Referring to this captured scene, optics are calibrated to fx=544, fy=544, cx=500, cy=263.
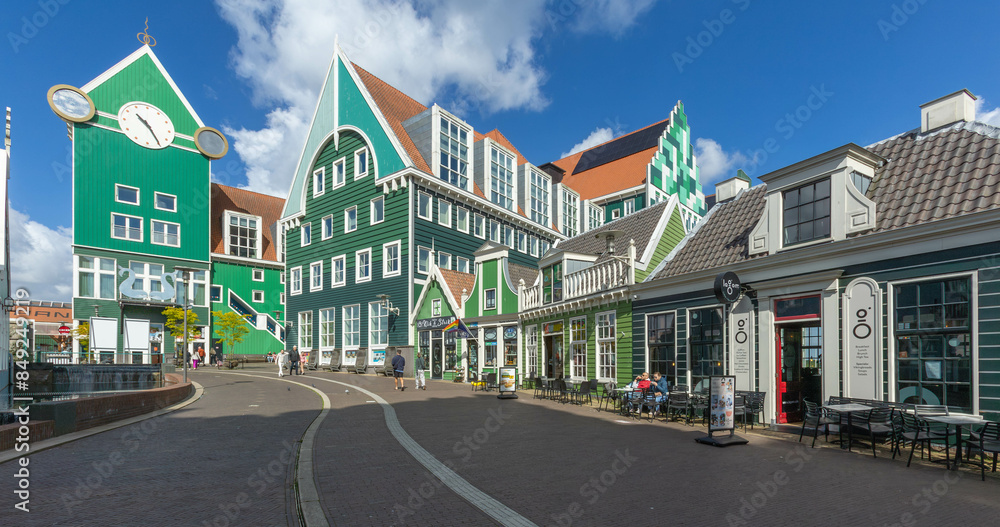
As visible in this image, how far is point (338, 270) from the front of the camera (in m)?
36.0

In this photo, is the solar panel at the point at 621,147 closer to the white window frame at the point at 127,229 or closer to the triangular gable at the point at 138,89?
the triangular gable at the point at 138,89

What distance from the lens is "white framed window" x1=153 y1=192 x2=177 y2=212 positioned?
3909 centimetres

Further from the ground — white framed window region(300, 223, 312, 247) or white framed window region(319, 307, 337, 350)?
white framed window region(300, 223, 312, 247)

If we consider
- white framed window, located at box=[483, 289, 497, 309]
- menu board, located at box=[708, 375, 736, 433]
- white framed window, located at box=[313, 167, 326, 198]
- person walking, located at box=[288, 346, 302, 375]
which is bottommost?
person walking, located at box=[288, 346, 302, 375]

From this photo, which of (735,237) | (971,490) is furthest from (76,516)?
(735,237)

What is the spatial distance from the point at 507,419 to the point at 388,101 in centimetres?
2776

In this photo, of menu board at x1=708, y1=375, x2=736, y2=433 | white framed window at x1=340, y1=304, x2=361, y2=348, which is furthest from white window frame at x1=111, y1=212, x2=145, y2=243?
menu board at x1=708, y1=375, x2=736, y2=433

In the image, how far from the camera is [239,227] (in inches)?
1781

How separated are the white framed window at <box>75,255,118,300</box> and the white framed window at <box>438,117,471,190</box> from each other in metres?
23.6

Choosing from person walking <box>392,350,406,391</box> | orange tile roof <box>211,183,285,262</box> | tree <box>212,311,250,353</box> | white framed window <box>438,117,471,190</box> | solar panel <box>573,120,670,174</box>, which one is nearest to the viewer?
person walking <box>392,350,406,391</box>

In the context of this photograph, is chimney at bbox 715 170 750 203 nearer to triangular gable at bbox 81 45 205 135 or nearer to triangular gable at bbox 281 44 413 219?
triangular gable at bbox 281 44 413 219

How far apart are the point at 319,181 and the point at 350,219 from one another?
191 inches

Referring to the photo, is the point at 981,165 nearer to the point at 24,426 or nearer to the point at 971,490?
the point at 971,490

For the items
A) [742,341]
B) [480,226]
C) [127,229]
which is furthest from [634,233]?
[127,229]
